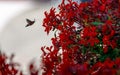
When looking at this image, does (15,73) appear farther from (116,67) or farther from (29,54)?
(29,54)

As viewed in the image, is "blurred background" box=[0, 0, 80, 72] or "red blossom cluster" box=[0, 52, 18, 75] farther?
"blurred background" box=[0, 0, 80, 72]

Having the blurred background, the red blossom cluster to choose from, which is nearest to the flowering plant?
the red blossom cluster

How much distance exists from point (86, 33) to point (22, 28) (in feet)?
15.0

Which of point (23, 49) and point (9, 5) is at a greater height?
point (9, 5)

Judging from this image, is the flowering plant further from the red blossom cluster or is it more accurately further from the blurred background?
the blurred background

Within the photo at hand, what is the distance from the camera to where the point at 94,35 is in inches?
62.6

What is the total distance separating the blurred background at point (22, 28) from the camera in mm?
5245

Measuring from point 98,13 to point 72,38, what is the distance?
161 millimetres

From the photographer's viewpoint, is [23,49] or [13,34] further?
[13,34]

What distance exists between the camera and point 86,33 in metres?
1.59

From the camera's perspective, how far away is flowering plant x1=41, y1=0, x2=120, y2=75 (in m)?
1.61

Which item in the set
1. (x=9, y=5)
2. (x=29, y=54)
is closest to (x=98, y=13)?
(x=29, y=54)

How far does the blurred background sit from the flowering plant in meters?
2.86

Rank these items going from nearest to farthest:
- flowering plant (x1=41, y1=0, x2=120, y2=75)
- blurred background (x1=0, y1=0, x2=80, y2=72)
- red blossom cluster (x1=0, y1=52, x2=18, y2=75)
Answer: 1. red blossom cluster (x1=0, y1=52, x2=18, y2=75)
2. flowering plant (x1=41, y1=0, x2=120, y2=75)
3. blurred background (x1=0, y1=0, x2=80, y2=72)
